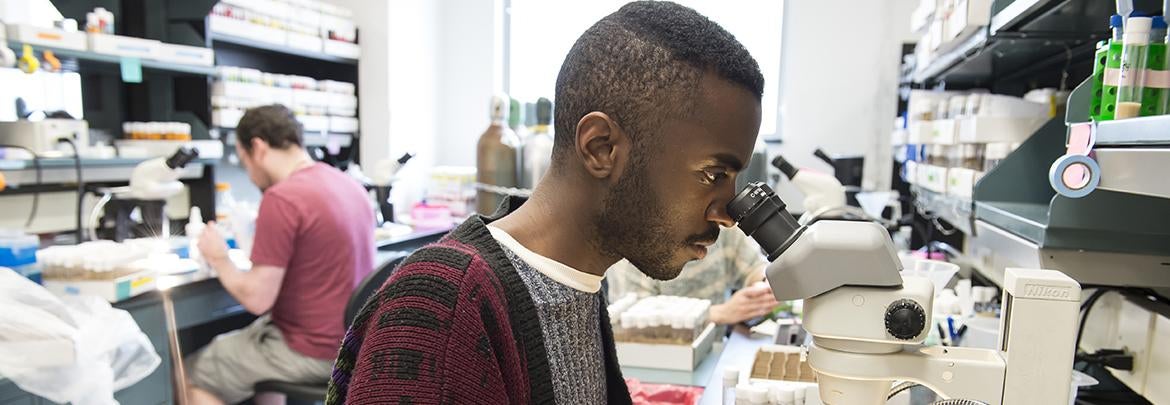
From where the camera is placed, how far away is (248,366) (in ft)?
7.34

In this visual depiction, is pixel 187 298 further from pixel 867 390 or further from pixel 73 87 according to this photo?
pixel 867 390

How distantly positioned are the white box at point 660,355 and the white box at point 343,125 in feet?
9.80

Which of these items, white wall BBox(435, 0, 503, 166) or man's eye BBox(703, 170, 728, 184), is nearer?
man's eye BBox(703, 170, 728, 184)

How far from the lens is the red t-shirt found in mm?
2211

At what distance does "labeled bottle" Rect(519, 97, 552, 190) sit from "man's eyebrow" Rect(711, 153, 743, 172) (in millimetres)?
2871

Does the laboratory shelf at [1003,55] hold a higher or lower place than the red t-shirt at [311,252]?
higher

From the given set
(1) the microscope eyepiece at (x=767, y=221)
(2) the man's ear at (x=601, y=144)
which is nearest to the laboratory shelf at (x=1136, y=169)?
(1) the microscope eyepiece at (x=767, y=221)

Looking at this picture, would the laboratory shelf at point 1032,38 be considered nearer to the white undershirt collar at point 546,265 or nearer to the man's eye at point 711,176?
the man's eye at point 711,176

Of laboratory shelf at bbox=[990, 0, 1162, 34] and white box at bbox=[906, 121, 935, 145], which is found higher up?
laboratory shelf at bbox=[990, 0, 1162, 34]

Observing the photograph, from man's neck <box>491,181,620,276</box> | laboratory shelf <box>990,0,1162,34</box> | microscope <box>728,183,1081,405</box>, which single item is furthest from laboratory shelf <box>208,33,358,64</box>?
microscope <box>728,183,1081,405</box>

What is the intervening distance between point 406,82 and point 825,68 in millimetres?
Result: 2582

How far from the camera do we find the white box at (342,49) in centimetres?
401

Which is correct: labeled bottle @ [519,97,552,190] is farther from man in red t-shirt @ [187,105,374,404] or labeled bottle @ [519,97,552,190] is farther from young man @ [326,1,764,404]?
young man @ [326,1,764,404]

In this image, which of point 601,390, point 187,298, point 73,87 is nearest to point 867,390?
point 601,390
